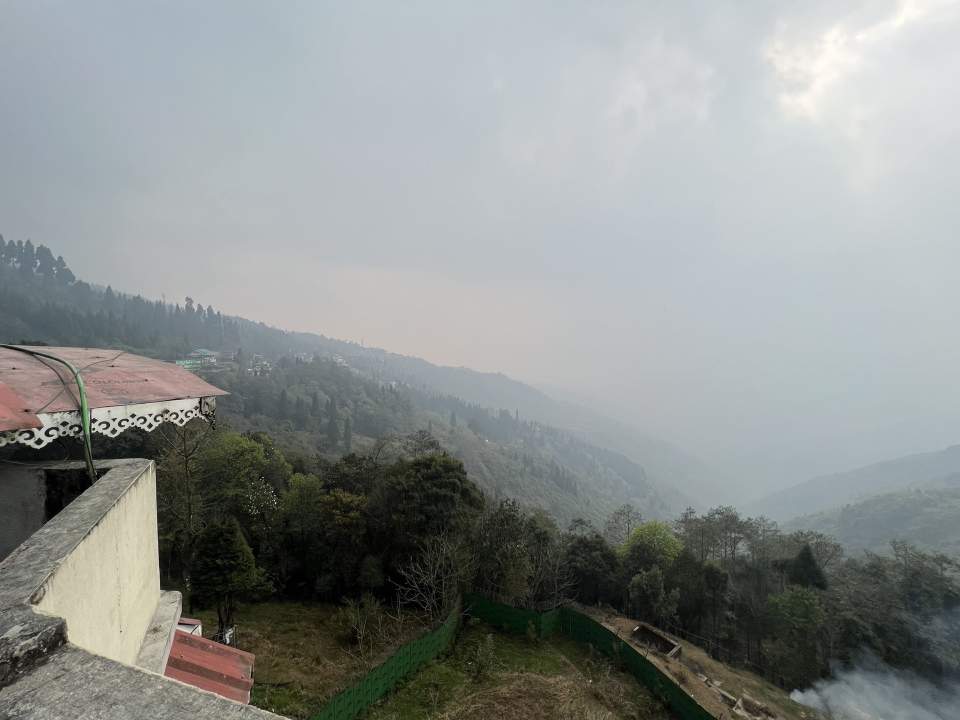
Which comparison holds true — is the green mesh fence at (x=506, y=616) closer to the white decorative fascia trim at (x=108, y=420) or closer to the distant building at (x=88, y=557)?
the distant building at (x=88, y=557)

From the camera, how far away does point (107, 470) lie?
3256 mm

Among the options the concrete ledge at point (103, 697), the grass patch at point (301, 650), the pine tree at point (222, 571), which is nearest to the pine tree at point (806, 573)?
the grass patch at point (301, 650)

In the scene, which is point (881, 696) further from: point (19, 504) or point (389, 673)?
point (19, 504)

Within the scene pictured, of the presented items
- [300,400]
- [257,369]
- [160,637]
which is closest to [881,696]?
[160,637]

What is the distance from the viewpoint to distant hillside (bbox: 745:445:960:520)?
151 metres

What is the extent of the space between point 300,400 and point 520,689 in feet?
275

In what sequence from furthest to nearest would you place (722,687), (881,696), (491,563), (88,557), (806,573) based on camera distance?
(806,573) → (881,696) → (491,563) → (722,687) → (88,557)

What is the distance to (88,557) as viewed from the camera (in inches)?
87.4

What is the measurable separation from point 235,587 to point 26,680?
16.6 meters

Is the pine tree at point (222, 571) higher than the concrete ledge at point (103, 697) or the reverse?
the reverse

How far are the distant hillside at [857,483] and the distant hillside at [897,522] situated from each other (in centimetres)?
6565

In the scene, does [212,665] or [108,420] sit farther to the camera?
[212,665]

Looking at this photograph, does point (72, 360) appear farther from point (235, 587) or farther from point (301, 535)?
point (301, 535)

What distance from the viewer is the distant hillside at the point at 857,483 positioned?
151 meters
